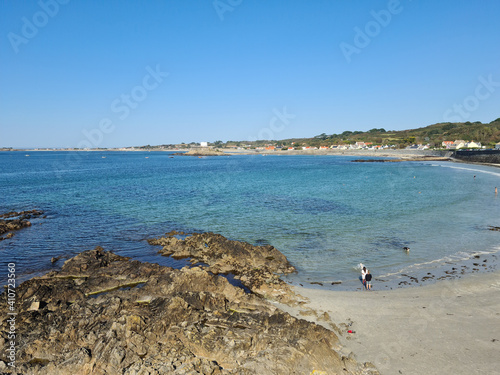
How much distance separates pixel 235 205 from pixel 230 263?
63.4 ft

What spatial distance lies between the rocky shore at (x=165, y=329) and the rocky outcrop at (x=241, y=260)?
4.3 inches

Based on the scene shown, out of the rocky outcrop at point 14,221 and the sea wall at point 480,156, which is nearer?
the rocky outcrop at point 14,221

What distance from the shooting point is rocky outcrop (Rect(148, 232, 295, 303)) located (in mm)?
14785

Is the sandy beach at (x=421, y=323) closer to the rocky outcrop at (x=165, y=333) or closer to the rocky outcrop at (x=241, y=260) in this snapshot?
the rocky outcrop at (x=165, y=333)

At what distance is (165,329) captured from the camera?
10633 millimetres

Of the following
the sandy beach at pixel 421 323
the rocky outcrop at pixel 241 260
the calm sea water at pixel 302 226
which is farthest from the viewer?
the calm sea water at pixel 302 226

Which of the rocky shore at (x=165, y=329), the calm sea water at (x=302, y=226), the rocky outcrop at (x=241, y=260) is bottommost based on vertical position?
the calm sea water at (x=302, y=226)

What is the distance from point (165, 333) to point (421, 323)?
9242 millimetres

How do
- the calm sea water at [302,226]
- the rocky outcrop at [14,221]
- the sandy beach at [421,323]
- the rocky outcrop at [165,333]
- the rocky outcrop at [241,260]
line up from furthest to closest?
the rocky outcrop at [14,221]
the calm sea water at [302,226]
the rocky outcrop at [241,260]
the sandy beach at [421,323]
the rocky outcrop at [165,333]

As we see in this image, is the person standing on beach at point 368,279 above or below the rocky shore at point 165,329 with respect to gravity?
below

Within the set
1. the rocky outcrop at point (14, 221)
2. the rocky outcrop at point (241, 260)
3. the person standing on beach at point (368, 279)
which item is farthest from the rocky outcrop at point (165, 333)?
the rocky outcrop at point (14, 221)

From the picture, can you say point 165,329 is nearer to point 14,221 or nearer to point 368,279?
point 368,279

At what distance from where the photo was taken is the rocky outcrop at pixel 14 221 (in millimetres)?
25408

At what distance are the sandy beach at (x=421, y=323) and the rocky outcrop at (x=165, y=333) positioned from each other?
1155 millimetres
